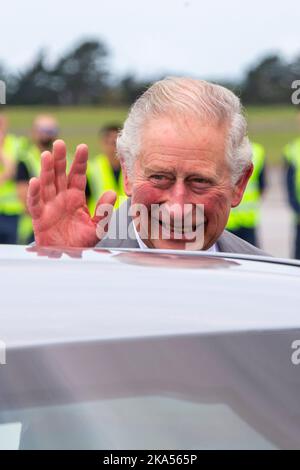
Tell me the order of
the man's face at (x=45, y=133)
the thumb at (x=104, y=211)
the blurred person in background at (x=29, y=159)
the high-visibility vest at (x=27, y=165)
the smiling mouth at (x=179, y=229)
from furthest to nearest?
1. the man's face at (x=45, y=133)
2. the high-visibility vest at (x=27, y=165)
3. the blurred person in background at (x=29, y=159)
4. the thumb at (x=104, y=211)
5. the smiling mouth at (x=179, y=229)

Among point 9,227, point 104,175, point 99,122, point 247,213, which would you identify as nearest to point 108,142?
point 104,175

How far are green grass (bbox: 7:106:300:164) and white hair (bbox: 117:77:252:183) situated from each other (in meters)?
30.2

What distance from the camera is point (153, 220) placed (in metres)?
2.63

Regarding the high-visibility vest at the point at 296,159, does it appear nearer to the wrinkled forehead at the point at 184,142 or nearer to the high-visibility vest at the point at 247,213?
the high-visibility vest at the point at 247,213

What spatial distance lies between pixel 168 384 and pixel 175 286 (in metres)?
0.22

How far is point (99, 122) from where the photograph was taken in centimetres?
3884

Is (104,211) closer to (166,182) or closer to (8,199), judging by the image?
(166,182)

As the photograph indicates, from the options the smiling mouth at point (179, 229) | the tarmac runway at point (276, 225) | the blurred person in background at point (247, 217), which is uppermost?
the smiling mouth at point (179, 229)

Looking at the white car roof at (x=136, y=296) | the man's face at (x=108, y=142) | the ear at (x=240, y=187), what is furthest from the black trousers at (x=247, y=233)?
the white car roof at (x=136, y=296)

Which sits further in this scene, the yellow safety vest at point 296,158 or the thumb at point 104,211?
the yellow safety vest at point 296,158

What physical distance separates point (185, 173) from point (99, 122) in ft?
120

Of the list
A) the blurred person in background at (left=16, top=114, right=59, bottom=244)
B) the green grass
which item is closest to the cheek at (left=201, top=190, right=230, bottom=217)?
the blurred person in background at (left=16, top=114, right=59, bottom=244)

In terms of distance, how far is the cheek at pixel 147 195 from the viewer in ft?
8.62

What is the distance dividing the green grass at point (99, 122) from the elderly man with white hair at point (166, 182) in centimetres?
3029
